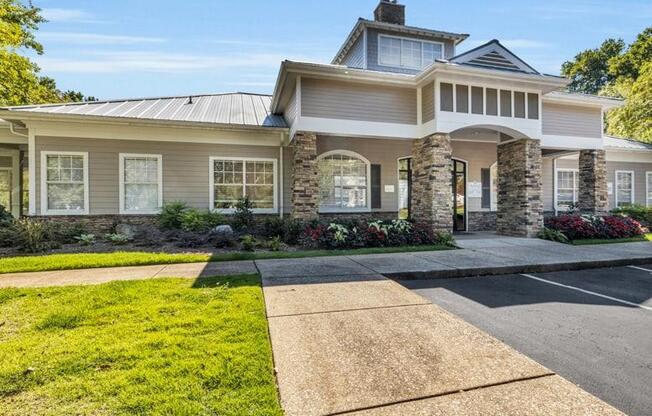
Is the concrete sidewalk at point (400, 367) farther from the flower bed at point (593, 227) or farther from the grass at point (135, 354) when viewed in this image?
the flower bed at point (593, 227)

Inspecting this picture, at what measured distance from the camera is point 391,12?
14.4 m

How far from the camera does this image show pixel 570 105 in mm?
11875

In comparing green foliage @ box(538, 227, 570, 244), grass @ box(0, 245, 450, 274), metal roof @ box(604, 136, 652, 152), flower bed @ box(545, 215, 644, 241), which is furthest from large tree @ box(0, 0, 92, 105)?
metal roof @ box(604, 136, 652, 152)

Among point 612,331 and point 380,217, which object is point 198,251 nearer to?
point 380,217

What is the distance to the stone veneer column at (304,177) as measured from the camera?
Result: 9258 mm

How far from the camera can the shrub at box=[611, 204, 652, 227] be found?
13.7 metres

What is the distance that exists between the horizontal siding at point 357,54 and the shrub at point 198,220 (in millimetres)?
8721

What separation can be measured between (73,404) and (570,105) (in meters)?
15.2

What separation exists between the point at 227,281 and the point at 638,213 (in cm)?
1722

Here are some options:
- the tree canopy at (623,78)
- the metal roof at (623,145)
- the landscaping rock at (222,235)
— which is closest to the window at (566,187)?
the metal roof at (623,145)

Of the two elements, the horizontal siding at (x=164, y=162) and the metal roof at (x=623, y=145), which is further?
the metal roof at (x=623, y=145)

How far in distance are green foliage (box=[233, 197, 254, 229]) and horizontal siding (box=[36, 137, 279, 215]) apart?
3.90 ft

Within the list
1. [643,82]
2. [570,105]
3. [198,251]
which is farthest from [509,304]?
[643,82]

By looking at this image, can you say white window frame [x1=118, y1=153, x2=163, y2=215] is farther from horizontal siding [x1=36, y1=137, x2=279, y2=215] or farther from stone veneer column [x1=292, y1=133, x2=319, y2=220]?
stone veneer column [x1=292, y1=133, x2=319, y2=220]
